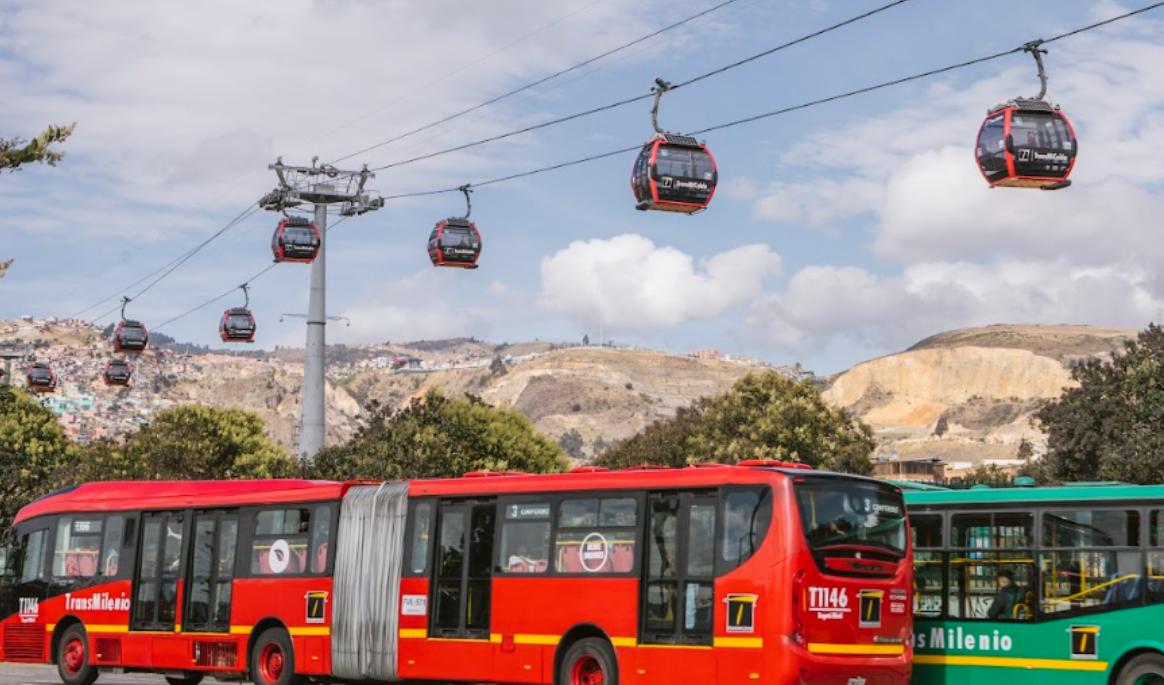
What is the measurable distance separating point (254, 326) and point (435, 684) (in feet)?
136

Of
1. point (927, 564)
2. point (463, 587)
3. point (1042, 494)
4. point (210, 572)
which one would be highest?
point (1042, 494)

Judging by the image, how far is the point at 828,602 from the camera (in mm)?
19266

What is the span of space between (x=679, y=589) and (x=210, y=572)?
32.2ft

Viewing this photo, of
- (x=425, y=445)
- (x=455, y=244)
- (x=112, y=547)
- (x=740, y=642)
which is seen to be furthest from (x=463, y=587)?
(x=425, y=445)

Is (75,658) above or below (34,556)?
below

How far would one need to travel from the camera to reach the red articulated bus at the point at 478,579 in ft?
63.8

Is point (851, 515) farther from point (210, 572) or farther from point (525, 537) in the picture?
point (210, 572)

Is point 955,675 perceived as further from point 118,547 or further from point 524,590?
point 118,547

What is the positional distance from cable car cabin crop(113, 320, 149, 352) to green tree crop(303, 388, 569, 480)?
913 centimetres

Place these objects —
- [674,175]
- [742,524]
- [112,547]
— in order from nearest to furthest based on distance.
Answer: [742,524] < [674,175] < [112,547]

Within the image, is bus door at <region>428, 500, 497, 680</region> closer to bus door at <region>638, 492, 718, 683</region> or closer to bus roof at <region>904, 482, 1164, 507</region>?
bus door at <region>638, 492, 718, 683</region>

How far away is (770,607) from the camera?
19.0 meters

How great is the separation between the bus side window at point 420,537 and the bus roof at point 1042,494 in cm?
692

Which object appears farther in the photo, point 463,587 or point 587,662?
point 463,587
